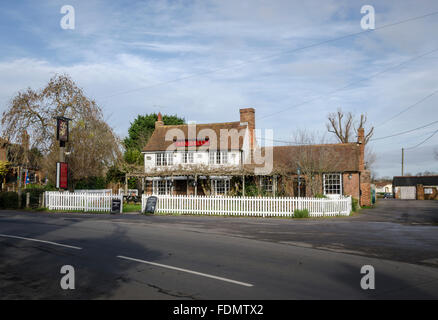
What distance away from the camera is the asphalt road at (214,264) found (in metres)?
6.64

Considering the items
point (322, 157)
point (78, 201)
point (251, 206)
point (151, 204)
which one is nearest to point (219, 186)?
point (322, 157)

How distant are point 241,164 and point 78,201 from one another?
13.8 metres

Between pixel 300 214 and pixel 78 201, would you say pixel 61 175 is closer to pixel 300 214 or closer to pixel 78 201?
pixel 78 201

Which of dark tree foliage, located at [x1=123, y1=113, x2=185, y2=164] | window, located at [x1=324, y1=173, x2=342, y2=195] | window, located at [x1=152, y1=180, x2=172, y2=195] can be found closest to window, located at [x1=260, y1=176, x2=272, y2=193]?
window, located at [x1=324, y1=173, x2=342, y2=195]

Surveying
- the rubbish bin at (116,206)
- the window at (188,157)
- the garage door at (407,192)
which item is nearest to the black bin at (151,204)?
the rubbish bin at (116,206)

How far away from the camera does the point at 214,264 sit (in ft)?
28.9

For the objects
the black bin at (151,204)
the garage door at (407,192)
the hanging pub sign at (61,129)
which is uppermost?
the hanging pub sign at (61,129)

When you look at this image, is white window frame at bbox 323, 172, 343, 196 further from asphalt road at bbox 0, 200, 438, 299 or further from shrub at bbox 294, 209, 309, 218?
asphalt road at bbox 0, 200, 438, 299

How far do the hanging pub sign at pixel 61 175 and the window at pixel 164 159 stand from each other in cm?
1155

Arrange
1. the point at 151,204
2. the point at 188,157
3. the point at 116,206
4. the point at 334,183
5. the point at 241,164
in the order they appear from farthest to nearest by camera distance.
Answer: the point at 188,157, the point at 334,183, the point at 241,164, the point at 116,206, the point at 151,204

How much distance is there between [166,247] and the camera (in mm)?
11172

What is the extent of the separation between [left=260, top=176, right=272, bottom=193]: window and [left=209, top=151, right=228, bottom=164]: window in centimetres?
500

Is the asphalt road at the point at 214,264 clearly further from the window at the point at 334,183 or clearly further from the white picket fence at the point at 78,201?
the window at the point at 334,183
